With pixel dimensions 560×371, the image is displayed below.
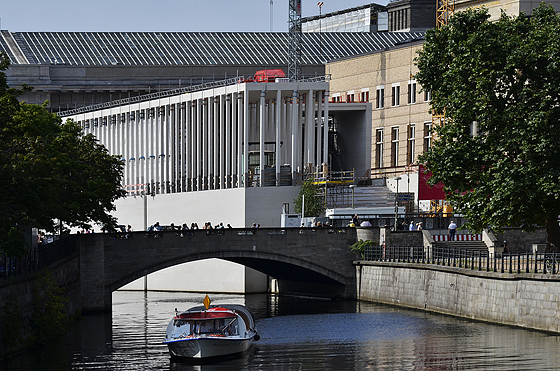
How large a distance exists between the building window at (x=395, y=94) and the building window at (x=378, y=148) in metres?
3.60

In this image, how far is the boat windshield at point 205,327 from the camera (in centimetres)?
4302

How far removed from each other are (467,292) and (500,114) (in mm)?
8741

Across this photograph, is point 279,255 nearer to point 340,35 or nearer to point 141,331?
point 141,331

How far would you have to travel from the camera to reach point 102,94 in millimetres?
125938

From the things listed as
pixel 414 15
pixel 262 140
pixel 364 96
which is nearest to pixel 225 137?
pixel 262 140

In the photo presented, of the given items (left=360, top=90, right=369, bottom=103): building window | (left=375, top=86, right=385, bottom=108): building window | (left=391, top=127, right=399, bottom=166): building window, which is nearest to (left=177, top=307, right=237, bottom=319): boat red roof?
(left=391, top=127, right=399, bottom=166): building window

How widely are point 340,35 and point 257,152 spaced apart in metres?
53.2

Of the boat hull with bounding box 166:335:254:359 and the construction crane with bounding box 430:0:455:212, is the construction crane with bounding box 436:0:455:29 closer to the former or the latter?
the construction crane with bounding box 430:0:455:212

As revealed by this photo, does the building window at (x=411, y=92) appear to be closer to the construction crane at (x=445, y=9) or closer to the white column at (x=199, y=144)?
the construction crane at (x=445, y=9)

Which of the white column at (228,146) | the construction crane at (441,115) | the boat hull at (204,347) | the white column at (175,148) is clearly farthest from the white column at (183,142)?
the boat hull at (204,347)

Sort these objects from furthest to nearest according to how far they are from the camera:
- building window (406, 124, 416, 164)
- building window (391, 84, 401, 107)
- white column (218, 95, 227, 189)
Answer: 1. building window (391, 84, 401, 107)
2. building window (406, 124, 416, 164)
3. white column (218, 95, 227, 189)

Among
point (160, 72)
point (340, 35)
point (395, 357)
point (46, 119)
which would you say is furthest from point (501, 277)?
point (340, 35)

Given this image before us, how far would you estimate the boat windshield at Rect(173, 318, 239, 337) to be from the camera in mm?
43022

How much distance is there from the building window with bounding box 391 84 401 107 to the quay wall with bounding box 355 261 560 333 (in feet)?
106
